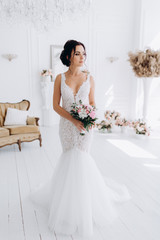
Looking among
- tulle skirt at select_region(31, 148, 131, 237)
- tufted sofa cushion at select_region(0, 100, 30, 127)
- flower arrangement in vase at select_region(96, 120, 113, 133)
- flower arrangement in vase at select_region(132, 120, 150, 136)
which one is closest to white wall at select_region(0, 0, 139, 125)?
flower arrangement in vase at select_region(96, 120, 113, 133)

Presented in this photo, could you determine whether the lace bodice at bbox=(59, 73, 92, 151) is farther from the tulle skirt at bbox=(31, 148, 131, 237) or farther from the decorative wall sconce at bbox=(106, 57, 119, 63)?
the decorative wall sconce at bbox=(106, 57, 119, 63)

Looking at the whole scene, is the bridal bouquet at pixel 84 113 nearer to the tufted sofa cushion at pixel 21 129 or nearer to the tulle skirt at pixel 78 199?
the tulle skirt at pixel 78 199

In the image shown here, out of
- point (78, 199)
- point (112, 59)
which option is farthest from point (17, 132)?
point (112, 59)

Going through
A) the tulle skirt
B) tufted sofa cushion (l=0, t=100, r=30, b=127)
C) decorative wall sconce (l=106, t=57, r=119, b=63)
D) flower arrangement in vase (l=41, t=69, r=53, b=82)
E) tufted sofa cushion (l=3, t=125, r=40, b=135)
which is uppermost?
decorative wall sconce (l=106, t=57, r=119, b=63)

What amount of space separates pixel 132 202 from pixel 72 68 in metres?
1.90

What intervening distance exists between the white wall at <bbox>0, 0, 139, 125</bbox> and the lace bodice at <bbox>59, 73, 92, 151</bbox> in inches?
229

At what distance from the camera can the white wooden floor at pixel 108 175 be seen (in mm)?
2211

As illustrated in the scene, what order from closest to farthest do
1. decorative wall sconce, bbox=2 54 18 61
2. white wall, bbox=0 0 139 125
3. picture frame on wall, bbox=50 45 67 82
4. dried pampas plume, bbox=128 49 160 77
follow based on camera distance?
dried pampas plume, bbox=128 49 160 77 < decorative wall sconce, bbox=2 54 18 61 < white wall, bbox=0 0 139 125 < picture frame on wall, bbox=50 45 67 82

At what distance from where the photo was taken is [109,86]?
344 inches

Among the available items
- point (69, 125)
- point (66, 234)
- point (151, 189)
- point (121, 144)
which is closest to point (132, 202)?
point (151, 189)

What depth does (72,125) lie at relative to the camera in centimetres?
232

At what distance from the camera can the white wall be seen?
7547 millimetres

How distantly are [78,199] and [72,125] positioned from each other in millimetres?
784

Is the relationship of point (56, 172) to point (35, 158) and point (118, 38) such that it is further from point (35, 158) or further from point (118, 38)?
point (118, 38)
